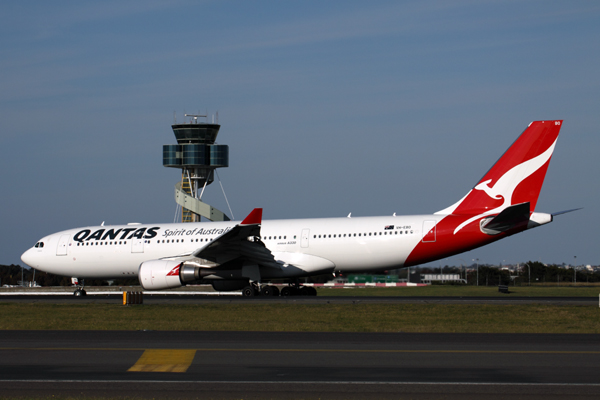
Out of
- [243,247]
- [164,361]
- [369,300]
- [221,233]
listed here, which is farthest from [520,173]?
[164,361]

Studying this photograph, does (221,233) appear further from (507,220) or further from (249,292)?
(507,220)

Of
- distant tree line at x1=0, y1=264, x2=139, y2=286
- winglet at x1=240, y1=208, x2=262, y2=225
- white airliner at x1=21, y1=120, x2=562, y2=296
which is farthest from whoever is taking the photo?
distant tree line at x1=0, y1=264, x2=139, y2=286

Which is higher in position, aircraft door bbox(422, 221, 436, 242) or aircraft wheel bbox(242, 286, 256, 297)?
aircraft door bbox(422, 221, 436, 242)

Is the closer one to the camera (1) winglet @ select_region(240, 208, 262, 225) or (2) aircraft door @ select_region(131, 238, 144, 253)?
(1) winglet @ select_region(240, 208, 262, 225)

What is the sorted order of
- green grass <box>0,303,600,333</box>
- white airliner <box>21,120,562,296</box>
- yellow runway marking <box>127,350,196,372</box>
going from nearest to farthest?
yellow runway marking <box>127,350,196,372</box>, green grass <box>0,303,600,333</box>, white airliner <box>21,120,562,296</box>

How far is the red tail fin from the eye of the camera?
Answer: 25828 millimetres

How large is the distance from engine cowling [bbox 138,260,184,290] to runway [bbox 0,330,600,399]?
12.5 metres

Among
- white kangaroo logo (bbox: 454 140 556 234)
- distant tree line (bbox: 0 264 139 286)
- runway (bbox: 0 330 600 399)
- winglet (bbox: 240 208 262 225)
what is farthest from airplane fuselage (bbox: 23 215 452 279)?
distant tree line (bbox: 0 264 139 286)

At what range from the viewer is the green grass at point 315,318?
1488 cm

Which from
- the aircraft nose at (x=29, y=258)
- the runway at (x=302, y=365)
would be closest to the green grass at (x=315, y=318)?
the runway at (x=302, y=365)

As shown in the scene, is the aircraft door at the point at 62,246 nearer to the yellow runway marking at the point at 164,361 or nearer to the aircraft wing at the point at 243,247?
the aircraft wing at the point at 243,247

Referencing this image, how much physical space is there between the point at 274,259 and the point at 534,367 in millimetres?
18565

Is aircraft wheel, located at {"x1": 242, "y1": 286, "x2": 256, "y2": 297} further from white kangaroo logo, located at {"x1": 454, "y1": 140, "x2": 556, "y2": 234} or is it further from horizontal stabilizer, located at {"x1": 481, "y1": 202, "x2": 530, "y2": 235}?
horizontal stabilizer, located at {"x1": 481, "y1": 202, "x2": 530, "y2": 235}

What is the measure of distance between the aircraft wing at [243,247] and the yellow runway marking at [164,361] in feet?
46.5
